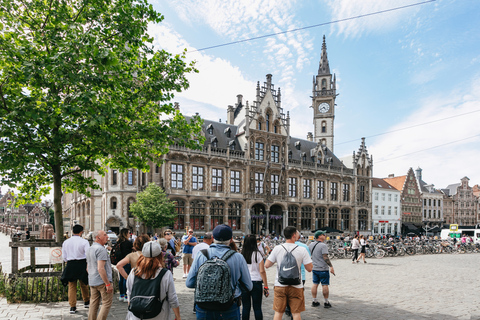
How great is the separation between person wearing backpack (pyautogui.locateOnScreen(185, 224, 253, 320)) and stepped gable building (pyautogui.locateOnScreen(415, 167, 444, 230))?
243 ft

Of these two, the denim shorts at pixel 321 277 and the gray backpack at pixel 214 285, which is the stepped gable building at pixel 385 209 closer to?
the denim shorts at pixel 321 277

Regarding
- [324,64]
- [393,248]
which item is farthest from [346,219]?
[393,248]

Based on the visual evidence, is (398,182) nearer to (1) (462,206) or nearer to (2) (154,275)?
(1) (462,206)

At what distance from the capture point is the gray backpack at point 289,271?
5.67m

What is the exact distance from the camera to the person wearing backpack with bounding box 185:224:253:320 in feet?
12.8

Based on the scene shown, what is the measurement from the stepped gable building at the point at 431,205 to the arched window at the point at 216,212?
4804 centimetres

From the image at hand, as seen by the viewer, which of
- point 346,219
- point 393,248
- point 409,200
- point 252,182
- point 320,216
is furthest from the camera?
point 409,200

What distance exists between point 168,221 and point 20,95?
2508cm

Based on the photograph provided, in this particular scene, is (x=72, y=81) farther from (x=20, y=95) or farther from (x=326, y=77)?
(x=326, y=77)

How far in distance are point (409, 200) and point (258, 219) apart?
126 feet

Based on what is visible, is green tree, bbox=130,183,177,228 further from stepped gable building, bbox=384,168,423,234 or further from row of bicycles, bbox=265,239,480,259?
stepped gable building, bbox=384,168,423,234

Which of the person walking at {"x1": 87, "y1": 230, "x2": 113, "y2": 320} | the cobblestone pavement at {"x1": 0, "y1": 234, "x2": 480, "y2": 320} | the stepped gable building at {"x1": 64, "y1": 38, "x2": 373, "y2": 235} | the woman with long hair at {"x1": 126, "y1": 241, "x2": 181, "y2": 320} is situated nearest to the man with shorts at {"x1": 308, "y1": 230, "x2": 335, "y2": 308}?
the cobblestone pavement at {"x1": 0, "y1": 234, "x2": 480, "y2": 320}

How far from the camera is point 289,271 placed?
567 cm

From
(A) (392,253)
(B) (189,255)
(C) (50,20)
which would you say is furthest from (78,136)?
(A) (392,253)
